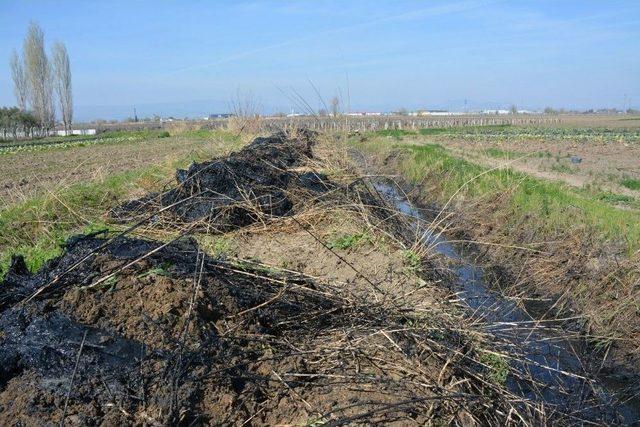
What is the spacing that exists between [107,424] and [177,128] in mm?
54305

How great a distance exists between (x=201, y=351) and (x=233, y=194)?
5011mm

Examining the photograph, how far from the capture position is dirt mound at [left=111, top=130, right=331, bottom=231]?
754cm

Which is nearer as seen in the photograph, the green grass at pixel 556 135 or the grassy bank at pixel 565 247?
the grassy bank at pixel 565 247

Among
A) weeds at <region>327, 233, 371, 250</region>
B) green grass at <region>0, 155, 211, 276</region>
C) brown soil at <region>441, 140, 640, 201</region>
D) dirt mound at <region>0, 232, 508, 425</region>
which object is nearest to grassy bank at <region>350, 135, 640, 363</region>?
weeds at <region>327, 233, 371, 250</region>

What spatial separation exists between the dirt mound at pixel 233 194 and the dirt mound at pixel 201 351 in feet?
9.27

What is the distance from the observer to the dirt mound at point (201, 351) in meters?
3.17

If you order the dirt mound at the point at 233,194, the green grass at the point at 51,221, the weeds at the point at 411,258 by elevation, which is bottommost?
the weeds at the point at 411,258

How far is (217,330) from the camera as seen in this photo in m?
3.80

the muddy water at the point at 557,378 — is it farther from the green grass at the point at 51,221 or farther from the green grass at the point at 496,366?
the green grass at the point at 51,221

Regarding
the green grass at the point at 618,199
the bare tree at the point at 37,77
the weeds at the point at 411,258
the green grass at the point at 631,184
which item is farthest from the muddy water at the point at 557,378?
the bare tree at the point at 37,77

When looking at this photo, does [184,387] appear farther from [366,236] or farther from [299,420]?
[366,236]

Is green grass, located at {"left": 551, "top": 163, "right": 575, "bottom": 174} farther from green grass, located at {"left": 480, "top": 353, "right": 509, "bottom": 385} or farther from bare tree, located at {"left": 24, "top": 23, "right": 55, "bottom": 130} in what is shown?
bare tree, located at {"left": 24, "top": 23, "right": 55, "bottom": 130}

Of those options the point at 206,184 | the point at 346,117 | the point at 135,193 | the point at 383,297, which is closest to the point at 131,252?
the point at 383,297

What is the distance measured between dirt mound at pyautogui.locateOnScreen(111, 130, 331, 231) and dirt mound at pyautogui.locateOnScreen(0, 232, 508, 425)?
9.27 feet
